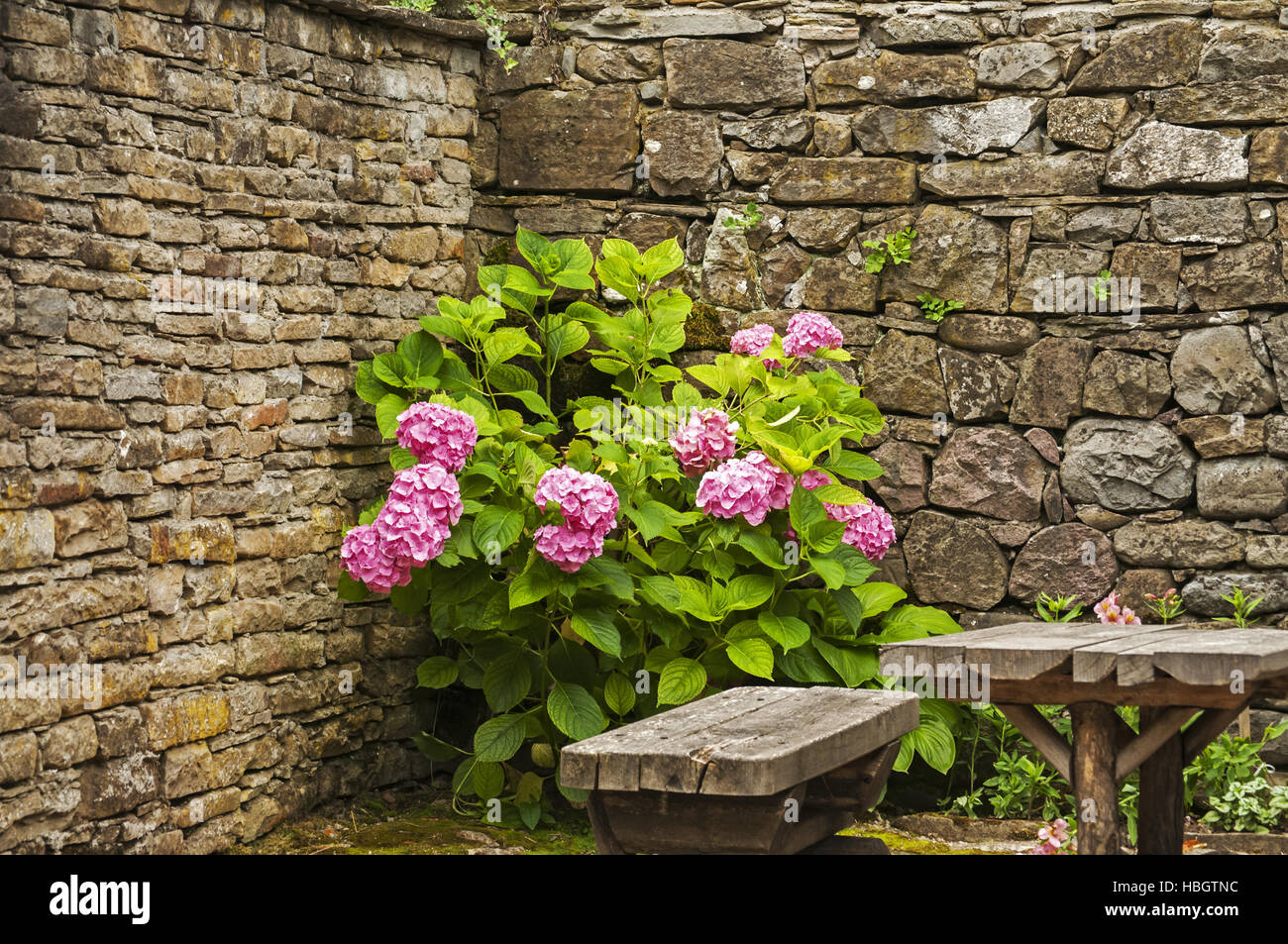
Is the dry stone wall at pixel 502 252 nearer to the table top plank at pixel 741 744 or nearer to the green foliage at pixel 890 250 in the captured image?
the green foliage at pixel 890 250

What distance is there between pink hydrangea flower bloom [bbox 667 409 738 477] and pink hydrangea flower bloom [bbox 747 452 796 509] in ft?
0.27

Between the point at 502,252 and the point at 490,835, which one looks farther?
the point at 502,252

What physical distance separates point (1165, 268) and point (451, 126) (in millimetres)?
2368

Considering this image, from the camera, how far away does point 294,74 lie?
13.3 ft

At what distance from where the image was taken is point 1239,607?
4.13m

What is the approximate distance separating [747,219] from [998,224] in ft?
2.70

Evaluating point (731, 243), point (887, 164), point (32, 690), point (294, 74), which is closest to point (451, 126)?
point (294, 74)

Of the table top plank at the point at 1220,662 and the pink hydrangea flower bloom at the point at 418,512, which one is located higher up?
the pink hydrangea flower bloom at the point at 418,512

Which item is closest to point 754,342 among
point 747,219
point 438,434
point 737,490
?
point 747,219

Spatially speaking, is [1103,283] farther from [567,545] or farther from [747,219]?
[567,545]

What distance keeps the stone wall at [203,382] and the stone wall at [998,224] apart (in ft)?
2.00

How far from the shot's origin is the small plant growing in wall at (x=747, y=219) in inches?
181

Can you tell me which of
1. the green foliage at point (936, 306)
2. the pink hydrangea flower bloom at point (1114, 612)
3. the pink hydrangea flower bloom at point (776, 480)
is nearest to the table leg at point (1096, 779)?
the pink hydrangea flower bloom at point (1114, 612)

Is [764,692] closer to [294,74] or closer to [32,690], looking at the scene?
[32,690]
